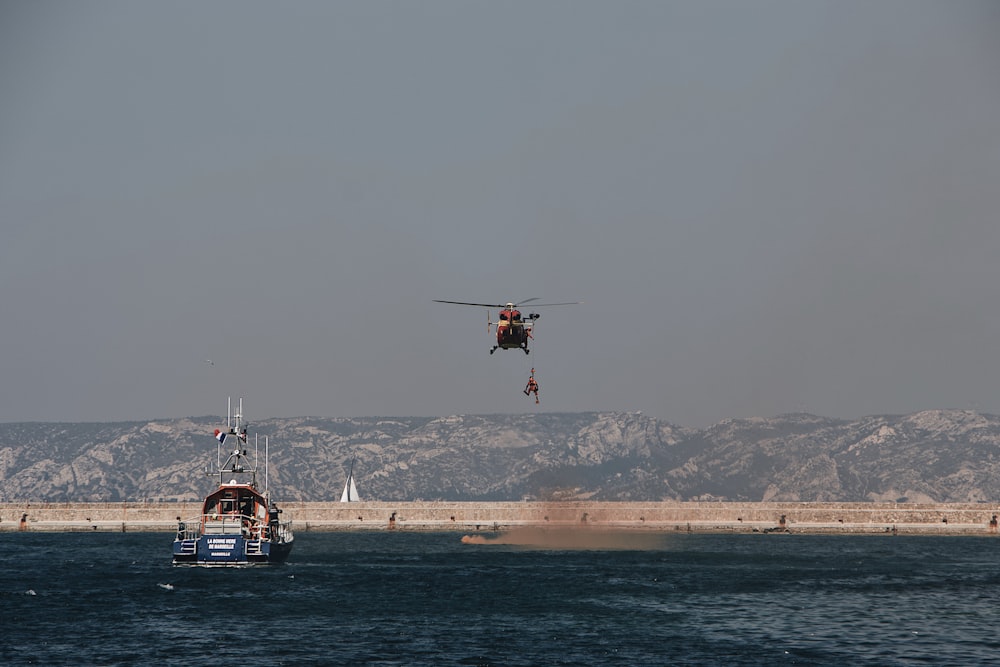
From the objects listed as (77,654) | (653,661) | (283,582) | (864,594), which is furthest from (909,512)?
(77,654)

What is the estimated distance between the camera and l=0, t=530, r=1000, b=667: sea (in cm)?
6681

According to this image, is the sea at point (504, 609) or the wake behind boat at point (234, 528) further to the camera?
the wake behind boat at point (234, 528)

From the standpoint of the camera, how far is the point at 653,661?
6412cm

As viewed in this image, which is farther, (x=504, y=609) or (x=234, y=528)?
(x=234, y=528)

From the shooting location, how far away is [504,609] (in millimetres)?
86312

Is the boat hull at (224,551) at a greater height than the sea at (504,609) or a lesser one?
greater

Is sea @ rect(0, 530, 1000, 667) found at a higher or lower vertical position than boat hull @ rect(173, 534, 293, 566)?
lower

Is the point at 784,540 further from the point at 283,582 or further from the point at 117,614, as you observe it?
the point at 117,614

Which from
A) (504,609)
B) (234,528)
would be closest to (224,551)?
(234,528)

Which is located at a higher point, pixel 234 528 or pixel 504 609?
pixel 234 528

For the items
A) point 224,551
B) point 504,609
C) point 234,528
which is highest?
point 234,528

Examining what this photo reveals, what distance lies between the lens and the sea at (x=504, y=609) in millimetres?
66812

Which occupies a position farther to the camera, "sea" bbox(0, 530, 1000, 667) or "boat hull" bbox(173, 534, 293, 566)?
"boat hull" bbox(173, 534, 293, 566)

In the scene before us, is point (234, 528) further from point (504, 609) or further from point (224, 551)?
point (504, 609)
